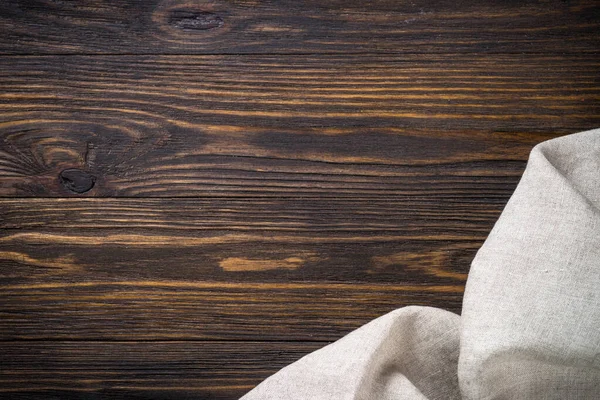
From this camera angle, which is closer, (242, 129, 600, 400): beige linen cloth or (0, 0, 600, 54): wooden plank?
(242, 129, 600, 400): beige linen cloth

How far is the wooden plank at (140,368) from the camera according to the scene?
74cm

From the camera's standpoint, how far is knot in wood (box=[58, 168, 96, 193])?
80 cm

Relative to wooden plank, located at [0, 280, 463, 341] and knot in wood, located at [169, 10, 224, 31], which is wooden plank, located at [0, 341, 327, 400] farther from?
knot in wood, located at [169, 10, 224, 31]

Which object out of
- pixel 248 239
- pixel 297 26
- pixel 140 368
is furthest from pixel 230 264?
pixel 297 26

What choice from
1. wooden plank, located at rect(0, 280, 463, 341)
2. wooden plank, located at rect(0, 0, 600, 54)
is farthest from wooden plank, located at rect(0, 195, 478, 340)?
wooden plank, located at rect(0, 0, 600, 54)

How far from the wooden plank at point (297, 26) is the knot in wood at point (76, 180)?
15 cm

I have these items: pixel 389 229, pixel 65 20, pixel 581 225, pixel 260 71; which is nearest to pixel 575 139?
pixel 581 225

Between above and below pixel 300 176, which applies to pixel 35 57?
above

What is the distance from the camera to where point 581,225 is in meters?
0.46

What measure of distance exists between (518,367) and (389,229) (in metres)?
0.33

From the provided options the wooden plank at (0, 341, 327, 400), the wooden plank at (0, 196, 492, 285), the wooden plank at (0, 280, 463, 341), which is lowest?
the wooden plank at (0, 341, 327, 400)

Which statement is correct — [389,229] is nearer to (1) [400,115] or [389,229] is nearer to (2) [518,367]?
(1) [400,115]

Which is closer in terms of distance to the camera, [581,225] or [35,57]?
[581,225]

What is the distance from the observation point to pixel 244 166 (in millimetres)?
786
